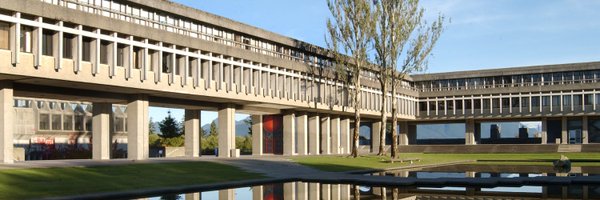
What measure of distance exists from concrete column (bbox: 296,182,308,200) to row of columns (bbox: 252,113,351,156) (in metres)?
40.0

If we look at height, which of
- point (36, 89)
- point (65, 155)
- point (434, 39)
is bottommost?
point (65, 155)

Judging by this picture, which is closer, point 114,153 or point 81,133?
point 114,153

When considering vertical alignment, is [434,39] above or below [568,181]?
above

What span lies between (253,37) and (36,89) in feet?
83.7

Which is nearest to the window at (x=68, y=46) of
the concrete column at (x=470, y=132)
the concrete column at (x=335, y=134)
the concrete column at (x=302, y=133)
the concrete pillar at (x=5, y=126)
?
the concrete pillar at (x=5, y=126)

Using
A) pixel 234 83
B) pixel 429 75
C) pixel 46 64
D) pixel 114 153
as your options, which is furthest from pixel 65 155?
pixel 429 75

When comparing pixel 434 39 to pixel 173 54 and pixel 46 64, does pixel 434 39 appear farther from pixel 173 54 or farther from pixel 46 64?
pixel 46 64

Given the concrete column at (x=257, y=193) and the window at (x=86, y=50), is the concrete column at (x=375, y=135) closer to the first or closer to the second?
the window at (x=86, y=50)

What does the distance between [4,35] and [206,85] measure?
1802 centimetres

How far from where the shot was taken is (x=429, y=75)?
10525 centimetres

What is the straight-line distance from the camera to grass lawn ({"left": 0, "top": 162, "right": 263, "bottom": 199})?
2464cm

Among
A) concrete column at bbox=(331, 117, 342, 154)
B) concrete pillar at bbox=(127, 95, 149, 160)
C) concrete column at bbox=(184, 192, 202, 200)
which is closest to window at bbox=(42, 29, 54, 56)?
concrete pillar at bbox=(127, 95, 149, 160)

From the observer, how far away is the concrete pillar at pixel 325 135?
7894 centimetres

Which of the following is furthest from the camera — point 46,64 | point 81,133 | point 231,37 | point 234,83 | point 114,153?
point 81,133
